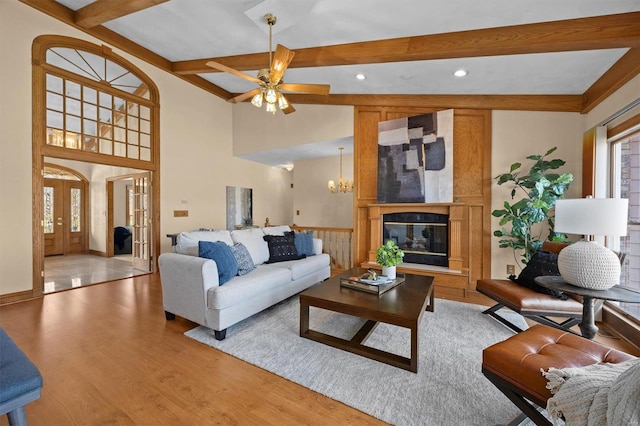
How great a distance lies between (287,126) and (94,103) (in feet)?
10.6

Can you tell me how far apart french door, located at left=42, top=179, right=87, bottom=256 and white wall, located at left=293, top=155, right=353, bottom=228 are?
591 cm

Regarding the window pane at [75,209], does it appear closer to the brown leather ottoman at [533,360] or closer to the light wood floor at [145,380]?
the light wood floor at [145,380]

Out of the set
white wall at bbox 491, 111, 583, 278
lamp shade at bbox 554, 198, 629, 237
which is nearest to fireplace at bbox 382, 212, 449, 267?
white wall at bbox 491, 111, 583, 278

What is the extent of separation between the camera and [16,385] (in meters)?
1.02

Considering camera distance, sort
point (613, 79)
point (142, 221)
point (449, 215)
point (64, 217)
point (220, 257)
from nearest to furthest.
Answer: point (220, 257) → point (613, 79) → point (449, 215) → point (142, 221) → point (64, 217)

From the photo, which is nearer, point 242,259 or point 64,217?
point 242,259

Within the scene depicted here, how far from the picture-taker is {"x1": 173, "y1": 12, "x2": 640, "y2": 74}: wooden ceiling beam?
231 centimetres

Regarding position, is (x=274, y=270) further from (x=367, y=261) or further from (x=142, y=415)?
(x=367, y=261)

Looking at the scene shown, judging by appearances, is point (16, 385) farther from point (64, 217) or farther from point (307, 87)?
point (64, 217)

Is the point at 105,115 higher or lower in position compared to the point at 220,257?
higher

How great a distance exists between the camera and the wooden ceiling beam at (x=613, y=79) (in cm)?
260

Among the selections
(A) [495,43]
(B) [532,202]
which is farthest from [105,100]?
(B) [532,202]

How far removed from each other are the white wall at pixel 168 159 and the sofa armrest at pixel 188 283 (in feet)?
7.64

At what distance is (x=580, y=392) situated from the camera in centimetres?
105
